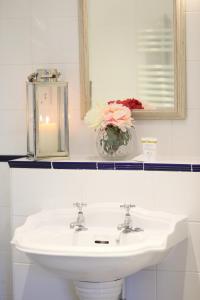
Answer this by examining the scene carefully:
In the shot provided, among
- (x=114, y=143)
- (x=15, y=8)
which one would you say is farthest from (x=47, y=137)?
(x=15, y=8)

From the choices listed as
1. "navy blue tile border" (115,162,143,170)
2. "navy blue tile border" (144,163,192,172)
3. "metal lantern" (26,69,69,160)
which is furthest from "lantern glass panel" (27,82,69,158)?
"navy blue tile border" (144,163,192,172)

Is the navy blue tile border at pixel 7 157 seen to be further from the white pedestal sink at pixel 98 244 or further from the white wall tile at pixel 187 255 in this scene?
the white wall tile at pixel 187 255

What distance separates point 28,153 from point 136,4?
771mm

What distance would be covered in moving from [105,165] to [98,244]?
1.03 feet

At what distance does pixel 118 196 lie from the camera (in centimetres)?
189

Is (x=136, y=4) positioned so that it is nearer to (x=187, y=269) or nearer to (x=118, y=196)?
(x=118, y=196)

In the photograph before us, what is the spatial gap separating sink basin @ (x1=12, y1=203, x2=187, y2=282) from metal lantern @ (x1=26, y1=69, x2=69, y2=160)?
272 millimetres

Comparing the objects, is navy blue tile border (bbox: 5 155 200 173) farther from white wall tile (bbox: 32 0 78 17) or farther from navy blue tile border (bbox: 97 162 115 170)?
white wall tile (bbox: 32 0 78 17)

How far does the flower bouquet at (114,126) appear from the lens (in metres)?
1.89

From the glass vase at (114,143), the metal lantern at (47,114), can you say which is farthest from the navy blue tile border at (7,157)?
the glass vase at (114,143)

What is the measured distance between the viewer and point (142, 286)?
75.5 inches

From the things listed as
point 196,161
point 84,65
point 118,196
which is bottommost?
point 118,196

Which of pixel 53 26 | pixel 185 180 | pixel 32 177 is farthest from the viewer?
pixel 53 26

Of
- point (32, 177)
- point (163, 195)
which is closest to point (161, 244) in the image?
point (163, 195)
